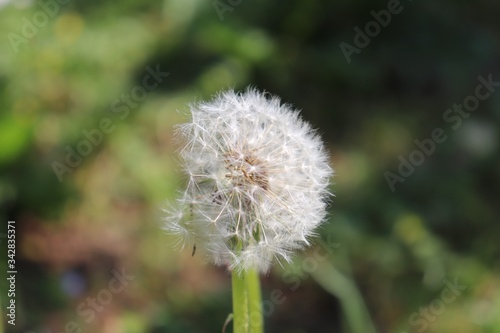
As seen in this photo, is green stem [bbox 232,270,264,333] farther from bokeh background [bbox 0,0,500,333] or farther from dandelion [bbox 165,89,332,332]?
bokeh background [bbox 0,0,500,333]

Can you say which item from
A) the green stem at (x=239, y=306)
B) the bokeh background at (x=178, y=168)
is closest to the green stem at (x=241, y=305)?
the green stem at (x=239, y=306)

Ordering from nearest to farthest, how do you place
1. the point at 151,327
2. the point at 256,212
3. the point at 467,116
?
the point at 256,212 < the point at 151,327 < the point at 467,116

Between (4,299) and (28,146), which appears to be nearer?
(4,299)

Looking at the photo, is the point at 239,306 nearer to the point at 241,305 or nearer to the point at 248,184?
the point at 241,305

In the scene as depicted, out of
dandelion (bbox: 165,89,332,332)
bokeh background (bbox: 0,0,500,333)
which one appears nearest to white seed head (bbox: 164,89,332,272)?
dandelion (bbox: 165,89,332,332)

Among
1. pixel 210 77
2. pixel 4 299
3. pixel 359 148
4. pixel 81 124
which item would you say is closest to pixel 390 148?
pixel 359 148

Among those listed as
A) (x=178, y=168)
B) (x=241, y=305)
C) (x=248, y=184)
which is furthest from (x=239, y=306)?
(x=178, y=168)

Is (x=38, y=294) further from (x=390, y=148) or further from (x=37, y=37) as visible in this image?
(x=390, y=148)

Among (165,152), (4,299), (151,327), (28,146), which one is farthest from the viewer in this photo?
(165,152)
